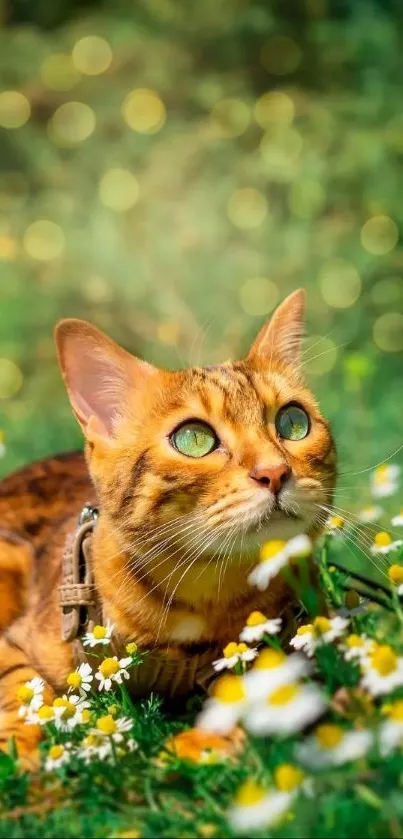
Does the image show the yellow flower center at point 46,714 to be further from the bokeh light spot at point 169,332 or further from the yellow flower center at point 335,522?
the bokeh light spot at point 169,332

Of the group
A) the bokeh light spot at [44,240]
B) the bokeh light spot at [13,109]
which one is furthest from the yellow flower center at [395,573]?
the bokeh light spot at [13,109]

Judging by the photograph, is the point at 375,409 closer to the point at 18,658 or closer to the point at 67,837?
the point at 18,658

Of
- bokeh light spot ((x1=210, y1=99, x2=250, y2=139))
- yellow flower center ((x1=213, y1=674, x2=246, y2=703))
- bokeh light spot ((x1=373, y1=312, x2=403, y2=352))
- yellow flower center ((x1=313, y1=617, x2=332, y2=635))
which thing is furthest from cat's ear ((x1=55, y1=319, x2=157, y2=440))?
bokeh light spot ((x1=210, y1=99, x2=250, y2=139))

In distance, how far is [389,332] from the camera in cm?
429

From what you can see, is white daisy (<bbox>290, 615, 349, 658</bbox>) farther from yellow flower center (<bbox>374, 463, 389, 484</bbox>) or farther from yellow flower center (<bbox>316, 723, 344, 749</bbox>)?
yellow flower center (<bbox>374, 463, 389, 484</bbox>)

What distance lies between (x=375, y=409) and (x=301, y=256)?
124 centimetres

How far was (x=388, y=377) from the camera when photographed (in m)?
4.01

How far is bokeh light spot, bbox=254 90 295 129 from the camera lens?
4.71 m

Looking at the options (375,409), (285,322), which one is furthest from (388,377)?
(285,322)

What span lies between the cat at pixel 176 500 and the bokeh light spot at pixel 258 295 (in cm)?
252

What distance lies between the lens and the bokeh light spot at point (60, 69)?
4.85 meters

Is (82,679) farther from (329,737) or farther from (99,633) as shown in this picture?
(329,737)

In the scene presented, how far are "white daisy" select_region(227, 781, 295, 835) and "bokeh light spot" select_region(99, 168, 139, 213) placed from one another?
13.3ft

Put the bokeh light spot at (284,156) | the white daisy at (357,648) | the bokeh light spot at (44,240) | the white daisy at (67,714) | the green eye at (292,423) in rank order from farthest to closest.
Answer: the bokeh light spot at (44,240) < the bokeh light spot at (284,156) < the green eye at (292,423) < the white daisy at (67,714) < the white daisy at (357,648)
